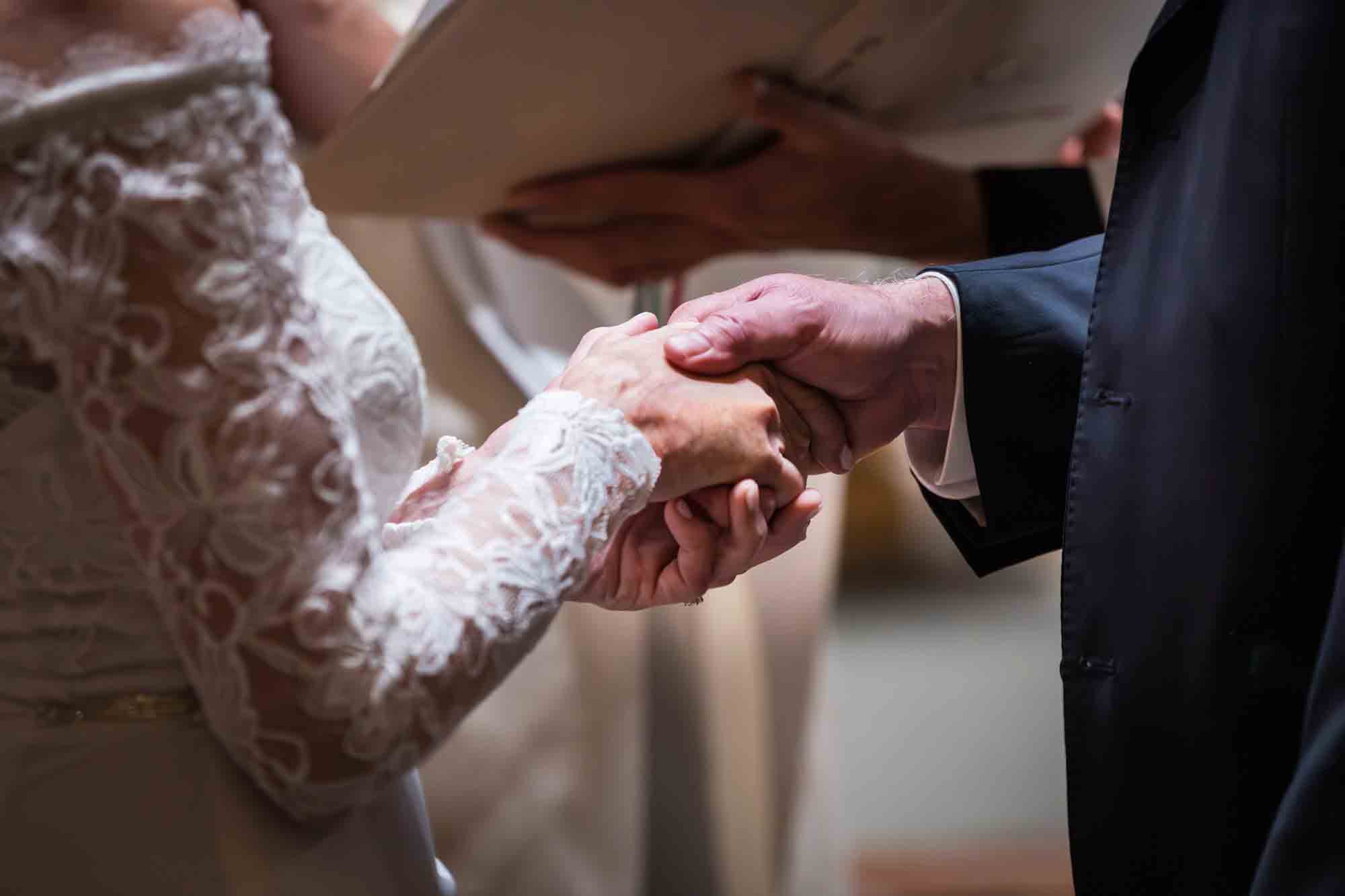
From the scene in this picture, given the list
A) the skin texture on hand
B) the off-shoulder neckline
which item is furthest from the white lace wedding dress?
the skin texture on hand

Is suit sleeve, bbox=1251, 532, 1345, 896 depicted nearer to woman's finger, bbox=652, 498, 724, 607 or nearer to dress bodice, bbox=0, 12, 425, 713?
woman's finger, bbox=652, 498, 724, 607

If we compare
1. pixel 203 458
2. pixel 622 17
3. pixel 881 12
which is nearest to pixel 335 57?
pixel 622 17

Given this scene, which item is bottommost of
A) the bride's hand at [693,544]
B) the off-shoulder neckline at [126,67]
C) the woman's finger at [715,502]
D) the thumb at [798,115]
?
the bride's hand at [693,544]

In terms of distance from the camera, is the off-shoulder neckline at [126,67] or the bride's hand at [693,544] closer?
the off-shoulder neckline at [126,67]

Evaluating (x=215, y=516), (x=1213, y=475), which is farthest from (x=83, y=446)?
(x=1213, y=475)

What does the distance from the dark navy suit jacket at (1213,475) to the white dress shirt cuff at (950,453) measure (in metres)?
0.23

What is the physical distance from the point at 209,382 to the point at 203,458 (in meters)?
0.04

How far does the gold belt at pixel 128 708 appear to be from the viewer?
814 millimetres

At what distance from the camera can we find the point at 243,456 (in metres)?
0.71

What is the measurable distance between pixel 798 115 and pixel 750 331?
0.99ft

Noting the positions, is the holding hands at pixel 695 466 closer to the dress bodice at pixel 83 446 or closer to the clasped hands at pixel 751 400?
the clasped hands at pixel 751 400

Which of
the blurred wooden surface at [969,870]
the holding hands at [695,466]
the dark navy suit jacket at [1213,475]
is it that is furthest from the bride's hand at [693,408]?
the blurred wooden surface at [969,870]

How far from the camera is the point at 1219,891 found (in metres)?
0.96

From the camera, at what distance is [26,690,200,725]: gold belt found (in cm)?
81
